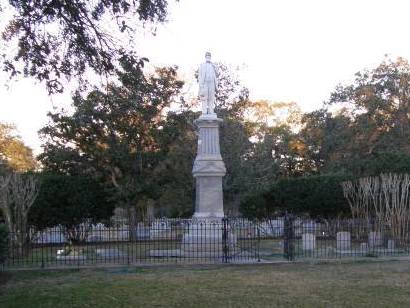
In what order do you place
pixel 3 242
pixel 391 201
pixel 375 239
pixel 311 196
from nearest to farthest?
pixel 3 242 < pixel 375 239 < pixel 391 201 < pixel 311 196

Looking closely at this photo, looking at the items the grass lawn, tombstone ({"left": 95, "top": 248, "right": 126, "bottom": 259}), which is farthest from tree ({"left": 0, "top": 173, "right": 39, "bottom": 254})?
the grass lawn

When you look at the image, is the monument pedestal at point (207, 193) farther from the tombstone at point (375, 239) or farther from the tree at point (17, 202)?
the tree at point (17, 202)

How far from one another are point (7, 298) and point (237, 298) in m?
4.19

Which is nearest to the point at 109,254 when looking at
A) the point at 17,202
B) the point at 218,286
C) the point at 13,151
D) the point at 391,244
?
the point at 17,202

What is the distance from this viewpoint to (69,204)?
26578mm

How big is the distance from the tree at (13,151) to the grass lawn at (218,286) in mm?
41140

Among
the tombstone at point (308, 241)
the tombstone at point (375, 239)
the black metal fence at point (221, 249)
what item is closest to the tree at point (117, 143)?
the black metal fence at point (221, 249)

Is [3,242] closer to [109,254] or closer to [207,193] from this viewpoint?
[109,254]

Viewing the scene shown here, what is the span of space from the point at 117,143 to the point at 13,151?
Result: 96.9ft

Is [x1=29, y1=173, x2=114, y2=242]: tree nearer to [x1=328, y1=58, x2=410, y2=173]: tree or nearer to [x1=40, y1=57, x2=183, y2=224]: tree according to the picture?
[x1=40, y1=57, x2=183, y2=224]: tree

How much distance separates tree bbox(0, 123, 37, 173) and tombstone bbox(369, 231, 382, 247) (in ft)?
127

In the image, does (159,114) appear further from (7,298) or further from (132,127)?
(7,298)

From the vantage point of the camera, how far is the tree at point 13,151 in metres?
53.3

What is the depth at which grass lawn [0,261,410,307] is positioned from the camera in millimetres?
9938
